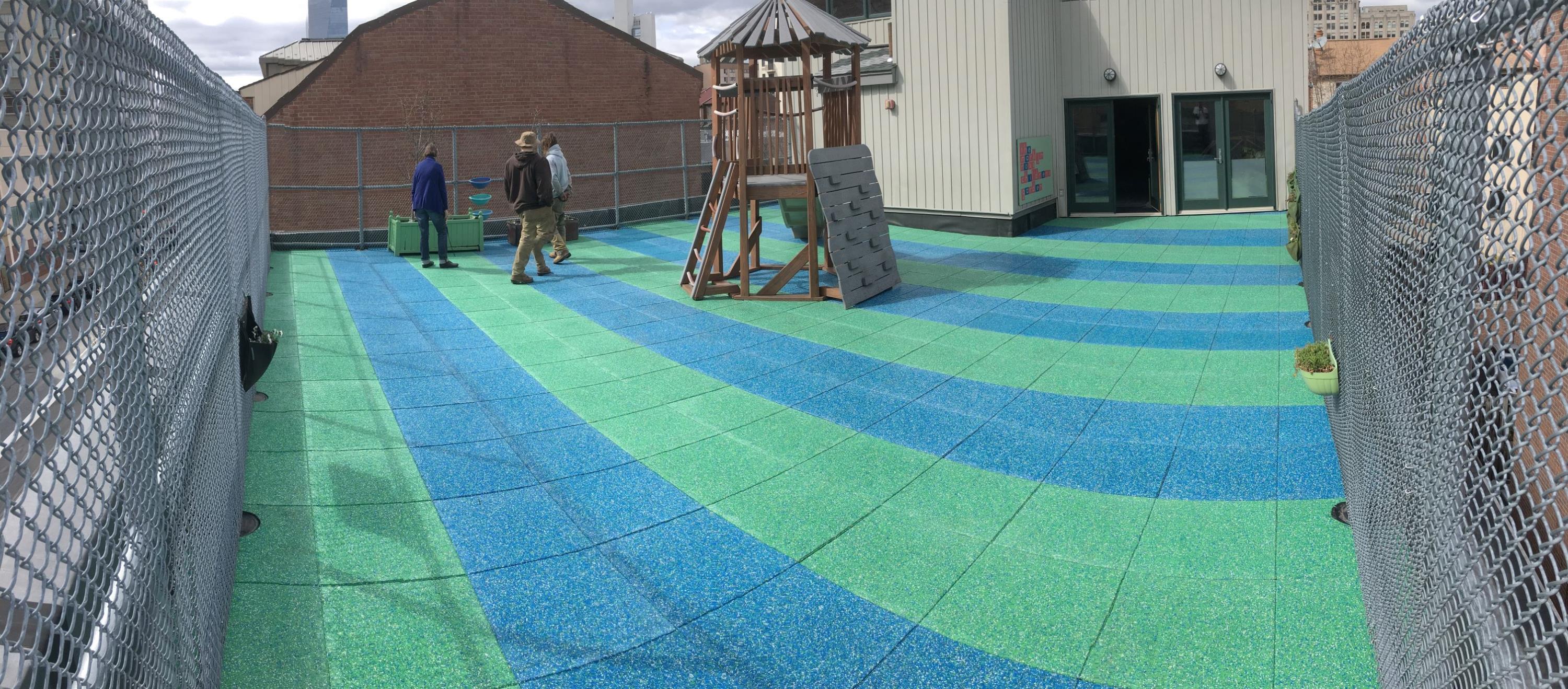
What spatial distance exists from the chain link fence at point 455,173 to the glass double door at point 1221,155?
34.5ft

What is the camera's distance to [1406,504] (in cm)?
336

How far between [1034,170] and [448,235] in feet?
35.2

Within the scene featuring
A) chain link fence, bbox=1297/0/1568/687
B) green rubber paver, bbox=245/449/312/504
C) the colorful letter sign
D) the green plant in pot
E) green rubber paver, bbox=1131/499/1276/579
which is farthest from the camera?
the colorful letter sign

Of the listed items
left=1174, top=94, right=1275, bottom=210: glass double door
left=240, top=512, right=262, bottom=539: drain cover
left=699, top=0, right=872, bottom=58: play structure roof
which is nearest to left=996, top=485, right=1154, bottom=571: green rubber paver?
left=240, top=512, right=262, bottom=539: drain cover

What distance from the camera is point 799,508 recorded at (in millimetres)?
5922

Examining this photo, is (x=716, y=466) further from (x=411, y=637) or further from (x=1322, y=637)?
(x=1322, y=637)

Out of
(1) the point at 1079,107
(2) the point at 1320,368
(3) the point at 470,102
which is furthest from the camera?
(3) the point at 470,102

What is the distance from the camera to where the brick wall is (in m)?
22.8

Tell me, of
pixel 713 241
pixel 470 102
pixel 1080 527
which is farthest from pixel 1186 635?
pixel 470 102

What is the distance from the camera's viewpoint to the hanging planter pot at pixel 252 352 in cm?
598

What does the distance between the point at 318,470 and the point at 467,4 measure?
20893 mm

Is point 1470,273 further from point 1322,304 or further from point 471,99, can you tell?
point 471,99

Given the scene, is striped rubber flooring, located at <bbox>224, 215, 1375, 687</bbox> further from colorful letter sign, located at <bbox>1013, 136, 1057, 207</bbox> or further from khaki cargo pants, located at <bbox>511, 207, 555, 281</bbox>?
colorful letter sign, located at <bbox>1013, 136, 1057, 207</bbox>

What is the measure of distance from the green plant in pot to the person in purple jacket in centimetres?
1268
